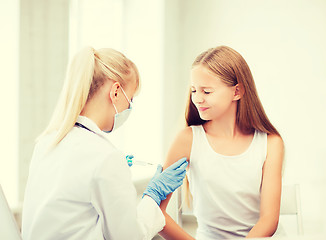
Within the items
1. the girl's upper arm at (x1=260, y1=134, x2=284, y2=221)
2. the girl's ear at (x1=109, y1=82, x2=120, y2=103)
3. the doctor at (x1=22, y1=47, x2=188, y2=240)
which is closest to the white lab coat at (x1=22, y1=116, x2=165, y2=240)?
the doctor at (x1=22, y1=47, x2=188, y2=240)

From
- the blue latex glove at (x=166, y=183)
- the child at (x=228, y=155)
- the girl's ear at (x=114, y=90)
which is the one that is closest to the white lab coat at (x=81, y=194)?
the girl's ear at (x=114, y=90)

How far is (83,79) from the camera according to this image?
2.61 ft

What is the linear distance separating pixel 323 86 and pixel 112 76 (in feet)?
4.65

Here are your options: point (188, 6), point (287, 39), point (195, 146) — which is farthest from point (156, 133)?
point (195, 146)

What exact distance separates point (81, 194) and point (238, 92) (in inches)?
23.1

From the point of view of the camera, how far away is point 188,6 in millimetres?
2152

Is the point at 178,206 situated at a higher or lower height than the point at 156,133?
lower

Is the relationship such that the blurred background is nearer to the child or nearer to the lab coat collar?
the child

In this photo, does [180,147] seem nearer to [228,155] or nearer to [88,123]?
[228,155]

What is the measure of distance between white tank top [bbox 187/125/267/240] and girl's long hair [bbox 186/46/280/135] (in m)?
0.06

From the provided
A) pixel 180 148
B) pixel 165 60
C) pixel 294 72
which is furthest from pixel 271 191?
pixel 165 60

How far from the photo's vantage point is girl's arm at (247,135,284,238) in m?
1.03

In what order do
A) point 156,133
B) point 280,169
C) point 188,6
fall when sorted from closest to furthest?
point 280,169 → point 188,6 → point 156,133

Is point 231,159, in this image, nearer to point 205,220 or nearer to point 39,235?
point 205,220
